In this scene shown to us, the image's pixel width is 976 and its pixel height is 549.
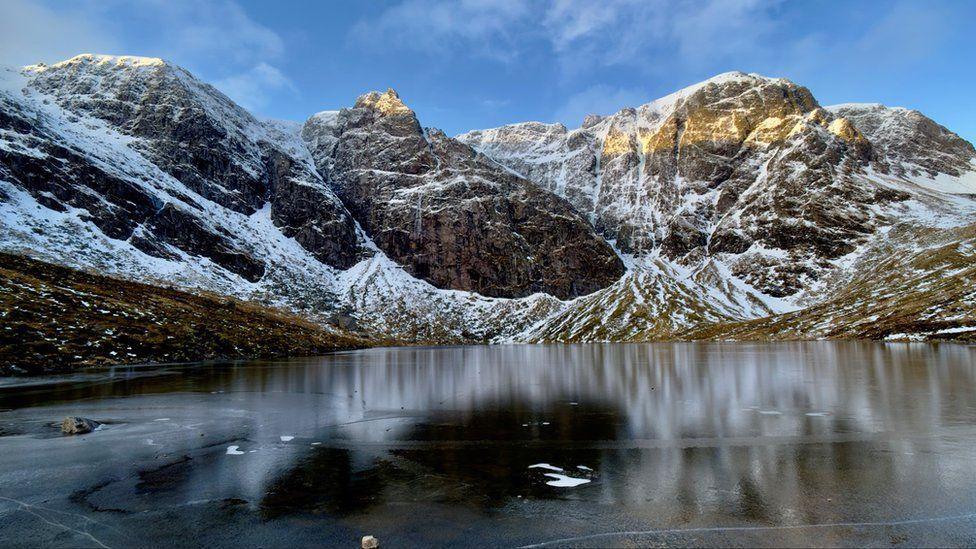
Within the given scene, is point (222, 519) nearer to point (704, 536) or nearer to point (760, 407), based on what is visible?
point (704, 536)

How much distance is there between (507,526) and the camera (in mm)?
12398

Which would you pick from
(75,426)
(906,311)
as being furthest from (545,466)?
(906,311)

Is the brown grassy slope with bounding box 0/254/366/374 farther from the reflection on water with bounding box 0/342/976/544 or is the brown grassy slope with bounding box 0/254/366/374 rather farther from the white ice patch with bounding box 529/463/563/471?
the white ice patch with bounding box 529/463/563/471

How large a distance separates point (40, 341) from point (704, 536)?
86.1m

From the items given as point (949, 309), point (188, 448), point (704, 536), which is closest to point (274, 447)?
point (188, 448)

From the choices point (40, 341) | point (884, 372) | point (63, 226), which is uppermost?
point (63, 226)

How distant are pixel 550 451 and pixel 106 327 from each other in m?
88.6

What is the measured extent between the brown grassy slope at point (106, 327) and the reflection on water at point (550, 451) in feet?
113

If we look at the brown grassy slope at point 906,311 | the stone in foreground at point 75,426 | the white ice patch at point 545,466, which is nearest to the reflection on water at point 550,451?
the white ice patch at point 545,466

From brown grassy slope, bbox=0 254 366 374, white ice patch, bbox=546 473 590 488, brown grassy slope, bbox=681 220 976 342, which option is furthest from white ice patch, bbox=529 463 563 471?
brown grassy slope, bbox=681 220 976 342

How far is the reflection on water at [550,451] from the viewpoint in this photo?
13773mm

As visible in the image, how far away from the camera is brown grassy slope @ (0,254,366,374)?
6744 cm

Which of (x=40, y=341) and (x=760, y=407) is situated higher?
(x=40, y=341)

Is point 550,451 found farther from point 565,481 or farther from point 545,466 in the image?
point 565,481
